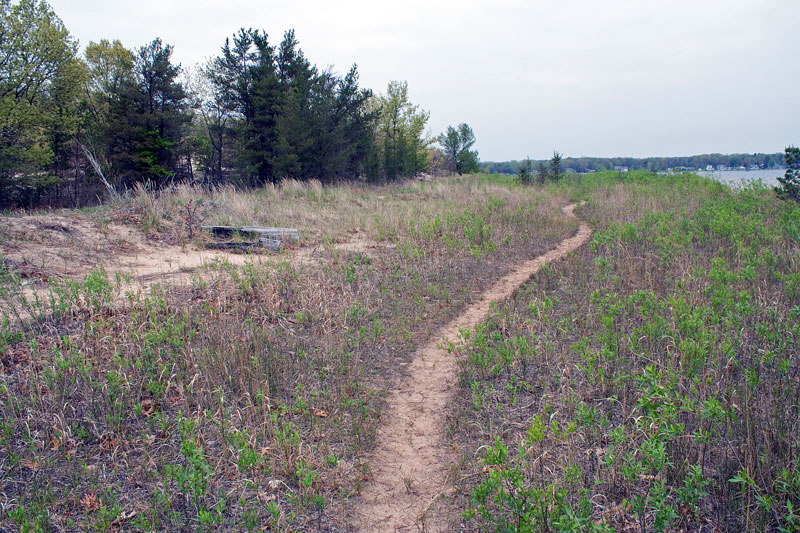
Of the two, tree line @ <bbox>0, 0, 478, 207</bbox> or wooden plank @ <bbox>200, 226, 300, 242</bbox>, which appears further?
tree line @ <bbox>0, 0, 478, 207</bbox>

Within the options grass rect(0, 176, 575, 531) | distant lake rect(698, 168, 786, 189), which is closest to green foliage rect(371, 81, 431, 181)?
distant lake rect(698, 168, 786, 189)

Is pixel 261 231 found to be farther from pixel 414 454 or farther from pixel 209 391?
pixel 414 454

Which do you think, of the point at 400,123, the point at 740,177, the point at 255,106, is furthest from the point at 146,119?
the point at 740,177

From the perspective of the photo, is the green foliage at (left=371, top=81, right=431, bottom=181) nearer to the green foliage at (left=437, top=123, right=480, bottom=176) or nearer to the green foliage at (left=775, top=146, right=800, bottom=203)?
the green foliage at (left=437, top=123, right=480, bottom=176)

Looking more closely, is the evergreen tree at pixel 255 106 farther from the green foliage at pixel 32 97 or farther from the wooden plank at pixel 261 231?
the wooden plank at pixel 261 231

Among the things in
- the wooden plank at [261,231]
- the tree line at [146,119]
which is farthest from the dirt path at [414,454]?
the tree line at [146,119]

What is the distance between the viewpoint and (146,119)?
82.4ft

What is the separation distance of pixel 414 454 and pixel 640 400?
1718 millimetres

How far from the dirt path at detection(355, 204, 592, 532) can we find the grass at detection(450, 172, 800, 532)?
0.19 m

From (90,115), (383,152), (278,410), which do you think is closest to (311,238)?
(278,410)

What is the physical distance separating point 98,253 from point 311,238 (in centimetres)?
413

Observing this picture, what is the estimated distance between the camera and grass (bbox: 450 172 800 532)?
9.26 feet

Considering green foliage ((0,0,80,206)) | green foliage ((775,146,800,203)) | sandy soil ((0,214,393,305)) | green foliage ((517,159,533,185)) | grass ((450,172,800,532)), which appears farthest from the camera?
green foliage ((517,159,533,185))

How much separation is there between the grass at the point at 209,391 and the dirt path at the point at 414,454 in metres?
0.15
